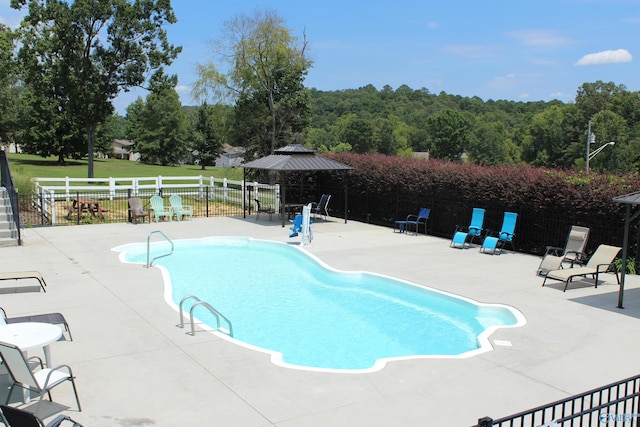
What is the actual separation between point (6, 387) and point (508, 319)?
7540 mm

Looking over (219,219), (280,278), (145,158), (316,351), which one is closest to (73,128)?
(145,158)

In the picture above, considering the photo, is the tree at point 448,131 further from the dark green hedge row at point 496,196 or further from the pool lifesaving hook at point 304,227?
the pool lifesaving hook at point 304,227

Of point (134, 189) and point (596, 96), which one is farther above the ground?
point (596, 96)

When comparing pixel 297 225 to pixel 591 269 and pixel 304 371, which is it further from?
pixel 304 371

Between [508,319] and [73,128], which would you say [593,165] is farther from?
[508,319]

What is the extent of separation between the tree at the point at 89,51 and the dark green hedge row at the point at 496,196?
22.7 meters

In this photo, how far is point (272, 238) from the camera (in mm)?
16875

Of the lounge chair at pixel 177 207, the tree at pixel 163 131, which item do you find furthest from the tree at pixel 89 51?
the tree at pixel 163 131

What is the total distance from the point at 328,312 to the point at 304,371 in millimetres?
3888

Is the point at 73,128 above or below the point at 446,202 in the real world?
above

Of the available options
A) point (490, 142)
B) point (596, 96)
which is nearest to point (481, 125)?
point (490, 142)

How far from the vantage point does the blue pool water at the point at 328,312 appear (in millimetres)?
8383

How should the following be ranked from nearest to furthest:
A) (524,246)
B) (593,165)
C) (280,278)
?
(280,278) → (524,246) → (593,165)

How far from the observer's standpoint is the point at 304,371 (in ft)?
21.7
